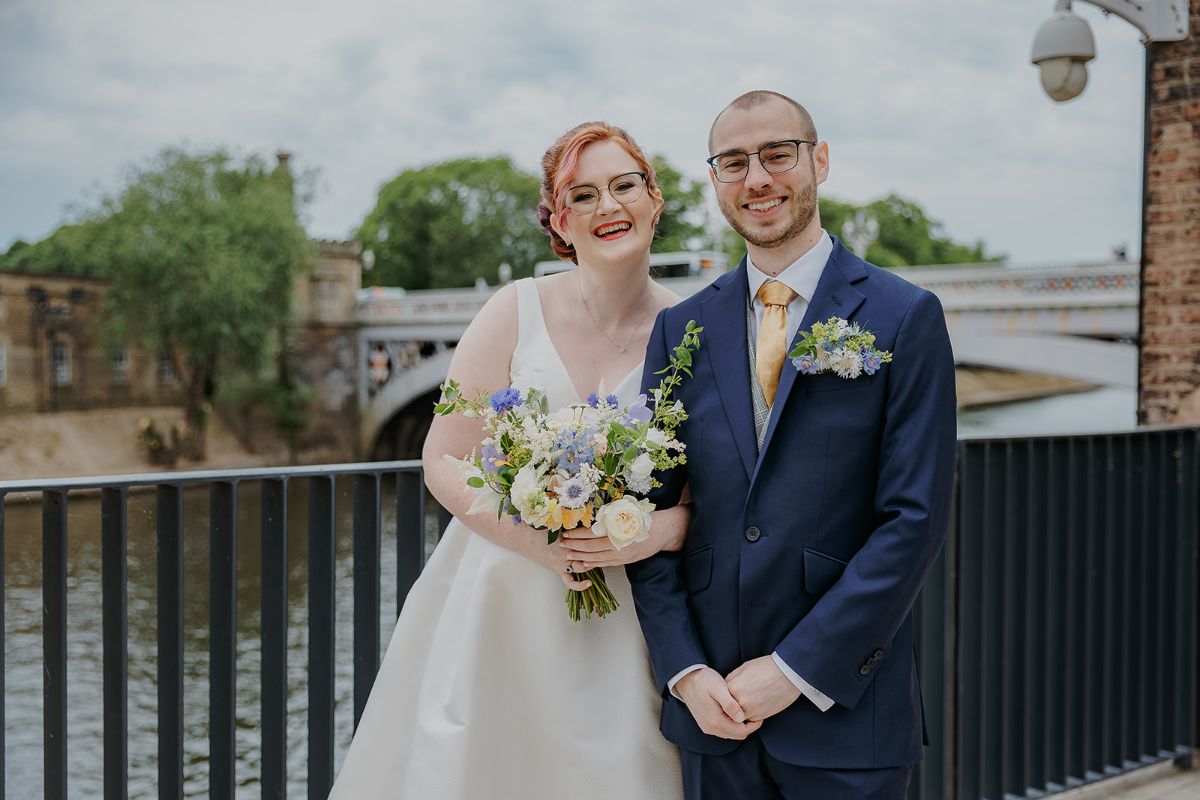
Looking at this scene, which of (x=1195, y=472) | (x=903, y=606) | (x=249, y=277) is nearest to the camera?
(x=903, y=606)

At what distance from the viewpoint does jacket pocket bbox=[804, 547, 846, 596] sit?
1.94m

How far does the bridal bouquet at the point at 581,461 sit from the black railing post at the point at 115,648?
36.1 inches

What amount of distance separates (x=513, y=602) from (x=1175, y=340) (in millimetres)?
3222

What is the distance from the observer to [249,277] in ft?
85.0

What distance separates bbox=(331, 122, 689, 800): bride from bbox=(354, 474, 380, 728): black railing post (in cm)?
41

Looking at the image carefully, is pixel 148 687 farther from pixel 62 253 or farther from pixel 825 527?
pixel 62 253

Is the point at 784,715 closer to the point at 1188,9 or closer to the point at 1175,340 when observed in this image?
the point at 1175,340

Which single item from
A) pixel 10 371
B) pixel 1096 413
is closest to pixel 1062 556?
pixel 10 371

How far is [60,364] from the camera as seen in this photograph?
2936cm

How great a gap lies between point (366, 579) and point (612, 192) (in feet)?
3.78

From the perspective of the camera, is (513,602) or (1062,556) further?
(1062,556)

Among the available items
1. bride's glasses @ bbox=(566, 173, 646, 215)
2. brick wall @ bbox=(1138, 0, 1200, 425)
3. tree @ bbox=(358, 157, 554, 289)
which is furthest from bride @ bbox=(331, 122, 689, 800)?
tree @ bbox=(358, 157, 554, 289)

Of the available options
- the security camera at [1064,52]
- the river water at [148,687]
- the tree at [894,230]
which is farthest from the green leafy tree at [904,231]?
the security camera at [1064,52]

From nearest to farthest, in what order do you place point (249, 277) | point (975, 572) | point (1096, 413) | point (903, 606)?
point (903, 606), point (975, 572), point (249, 277), point (1096, 413)
